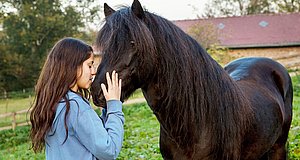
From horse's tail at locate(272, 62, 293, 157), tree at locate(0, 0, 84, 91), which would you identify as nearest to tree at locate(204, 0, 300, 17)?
tree at locate(0, 0, 84, 91)

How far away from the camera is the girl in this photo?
1.75m

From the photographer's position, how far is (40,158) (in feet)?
20.6

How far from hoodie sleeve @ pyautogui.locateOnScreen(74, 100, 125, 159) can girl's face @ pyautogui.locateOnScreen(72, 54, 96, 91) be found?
0.61 ft

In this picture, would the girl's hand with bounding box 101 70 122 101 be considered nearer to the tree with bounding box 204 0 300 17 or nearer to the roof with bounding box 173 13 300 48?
the roof with bounding box 173 13 300 48

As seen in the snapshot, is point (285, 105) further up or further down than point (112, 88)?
further down

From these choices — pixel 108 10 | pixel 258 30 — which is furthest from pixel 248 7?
pixel 108 10

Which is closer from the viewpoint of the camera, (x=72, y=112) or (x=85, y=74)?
(x=72, y=112)

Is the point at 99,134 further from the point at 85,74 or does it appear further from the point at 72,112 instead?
the point at 85,74

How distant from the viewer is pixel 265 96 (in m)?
3.31

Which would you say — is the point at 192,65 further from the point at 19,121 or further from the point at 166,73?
the point at 19,121

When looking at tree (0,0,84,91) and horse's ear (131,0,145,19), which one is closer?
horse's ear (131,0,145,19)

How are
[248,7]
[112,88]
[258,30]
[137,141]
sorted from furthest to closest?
1. [248,7]
2. [258,30]
3. [137,141]
4. [112,88]

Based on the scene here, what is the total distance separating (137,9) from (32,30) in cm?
2444

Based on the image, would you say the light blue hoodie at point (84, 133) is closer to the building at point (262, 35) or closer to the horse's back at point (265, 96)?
the horse's back at point (265, 96)
